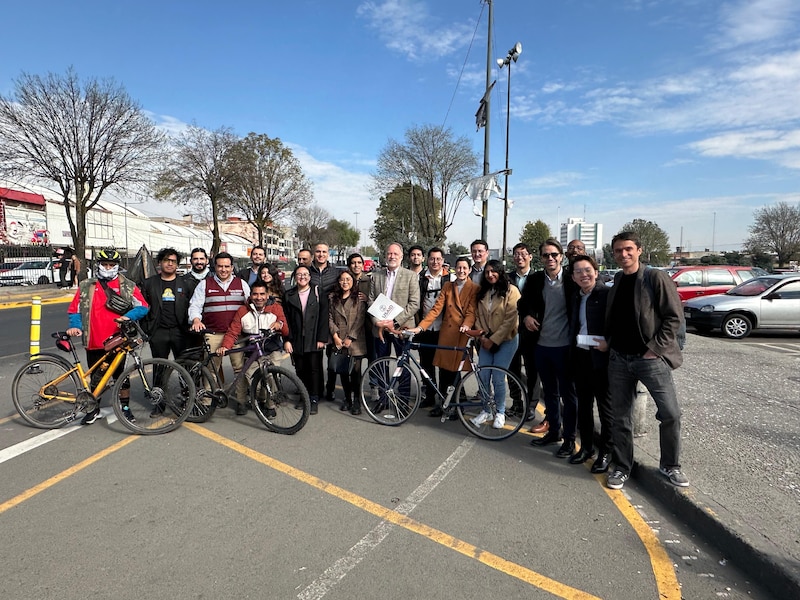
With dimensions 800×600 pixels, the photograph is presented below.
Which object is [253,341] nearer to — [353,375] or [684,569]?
[353,375]

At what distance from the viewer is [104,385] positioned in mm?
4898

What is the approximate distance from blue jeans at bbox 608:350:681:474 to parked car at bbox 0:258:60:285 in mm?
30620

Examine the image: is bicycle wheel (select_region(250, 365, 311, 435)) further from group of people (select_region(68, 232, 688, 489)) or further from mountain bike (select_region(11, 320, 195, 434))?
mountain bike (select_region(11, 320, 195, 434))

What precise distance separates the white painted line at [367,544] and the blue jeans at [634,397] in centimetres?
137

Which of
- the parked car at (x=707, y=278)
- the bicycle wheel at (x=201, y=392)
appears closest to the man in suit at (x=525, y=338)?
the bicycle wheel at (x=201, y=392)

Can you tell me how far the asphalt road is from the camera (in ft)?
8.42

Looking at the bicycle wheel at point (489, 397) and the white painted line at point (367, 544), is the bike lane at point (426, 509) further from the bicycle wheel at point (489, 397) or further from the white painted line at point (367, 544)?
the bicycle wheel at point (489, 397)

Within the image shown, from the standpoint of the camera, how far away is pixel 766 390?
19.7 ft

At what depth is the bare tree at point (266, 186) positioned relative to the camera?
35.4 metres

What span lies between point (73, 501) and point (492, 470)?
10.5 ft

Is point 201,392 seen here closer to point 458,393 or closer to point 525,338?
point 458,393

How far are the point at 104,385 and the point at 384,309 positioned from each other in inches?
120

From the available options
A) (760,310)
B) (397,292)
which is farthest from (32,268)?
(760,310)

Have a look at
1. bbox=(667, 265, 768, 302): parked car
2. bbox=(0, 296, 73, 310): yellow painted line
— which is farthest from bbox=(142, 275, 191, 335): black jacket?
bbox=(0, 296, 73, 310): yellow painted line
